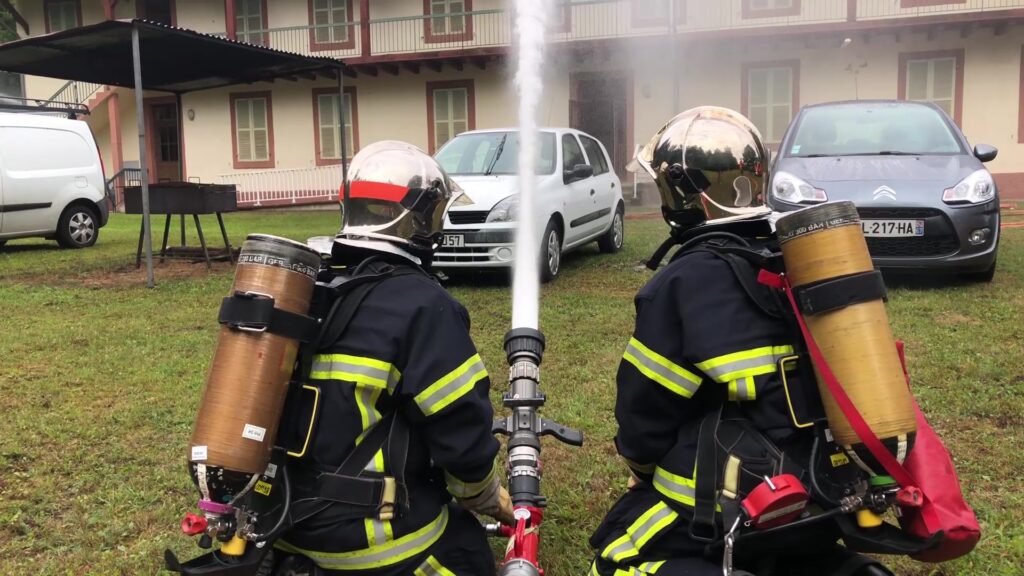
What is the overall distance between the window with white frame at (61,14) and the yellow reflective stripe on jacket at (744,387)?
28.0m

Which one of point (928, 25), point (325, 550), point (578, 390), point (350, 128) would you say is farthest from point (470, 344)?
point (350, 128)

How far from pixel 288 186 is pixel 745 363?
22.3 metres

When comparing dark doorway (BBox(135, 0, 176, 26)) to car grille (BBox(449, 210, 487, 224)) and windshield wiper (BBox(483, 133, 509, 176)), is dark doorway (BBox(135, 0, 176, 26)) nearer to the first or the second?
windshield wiper (BBox(483, 133, 509, 176))

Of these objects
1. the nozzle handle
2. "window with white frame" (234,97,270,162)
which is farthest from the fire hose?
"window with white frame" (234,97,270,162)

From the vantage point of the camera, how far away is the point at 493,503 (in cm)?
230

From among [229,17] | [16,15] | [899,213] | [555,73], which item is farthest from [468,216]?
[16,15]

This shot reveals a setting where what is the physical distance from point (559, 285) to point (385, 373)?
6.19m

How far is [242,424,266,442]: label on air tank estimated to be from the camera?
5.81ft

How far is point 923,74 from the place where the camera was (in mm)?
18891

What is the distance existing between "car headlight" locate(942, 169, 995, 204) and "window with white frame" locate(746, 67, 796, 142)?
43.3ft

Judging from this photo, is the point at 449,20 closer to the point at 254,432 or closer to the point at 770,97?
the point at 770,97

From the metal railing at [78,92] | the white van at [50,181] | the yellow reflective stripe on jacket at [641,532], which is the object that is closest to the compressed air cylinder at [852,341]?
the yellow reflective stripe on jacket at [641,532]

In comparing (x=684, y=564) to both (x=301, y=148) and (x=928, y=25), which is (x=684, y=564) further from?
(x=301, y=148)

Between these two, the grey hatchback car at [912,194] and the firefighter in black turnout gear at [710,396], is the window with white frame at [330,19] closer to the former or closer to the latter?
the grey hatchback car at [912,194]
